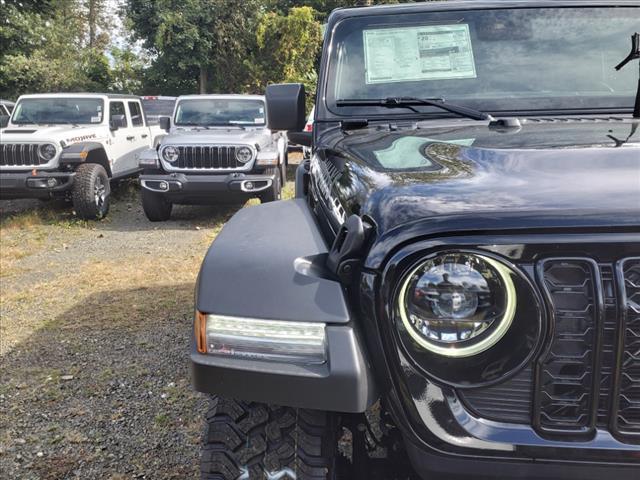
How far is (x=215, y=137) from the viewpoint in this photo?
7.72 meters

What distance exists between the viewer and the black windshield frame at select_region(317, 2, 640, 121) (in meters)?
2.37

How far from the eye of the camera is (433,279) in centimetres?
120

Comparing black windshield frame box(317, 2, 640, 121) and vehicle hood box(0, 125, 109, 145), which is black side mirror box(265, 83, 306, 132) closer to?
black windshield frame box(317, 2, 640, 121)

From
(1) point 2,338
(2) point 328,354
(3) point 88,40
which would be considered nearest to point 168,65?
(3) point 88,40

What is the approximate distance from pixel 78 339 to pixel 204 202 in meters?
3.98

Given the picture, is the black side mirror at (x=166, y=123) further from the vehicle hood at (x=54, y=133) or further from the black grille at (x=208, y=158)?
the black grille at (x=208, y=158)

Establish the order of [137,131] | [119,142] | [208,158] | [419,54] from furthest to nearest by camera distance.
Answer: [137,131] < [119,142] < [208,158] < [419,54]

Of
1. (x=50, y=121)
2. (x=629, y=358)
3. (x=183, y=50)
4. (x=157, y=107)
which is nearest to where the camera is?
(x=629, y=358)

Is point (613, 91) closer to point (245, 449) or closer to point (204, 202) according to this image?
point (245, 449)

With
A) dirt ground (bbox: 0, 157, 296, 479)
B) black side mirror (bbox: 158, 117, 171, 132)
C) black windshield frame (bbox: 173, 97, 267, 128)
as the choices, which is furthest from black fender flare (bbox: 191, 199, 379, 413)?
black side mirror (bbox: 158, 117, 171, 132)

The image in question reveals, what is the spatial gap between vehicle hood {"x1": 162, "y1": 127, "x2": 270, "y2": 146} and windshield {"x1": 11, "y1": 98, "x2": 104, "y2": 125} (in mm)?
1438

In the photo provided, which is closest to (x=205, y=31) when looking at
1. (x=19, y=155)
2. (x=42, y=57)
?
(x=42, y=57)

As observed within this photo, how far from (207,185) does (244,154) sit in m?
0.66

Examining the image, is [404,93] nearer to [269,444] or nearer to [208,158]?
[269,444]
